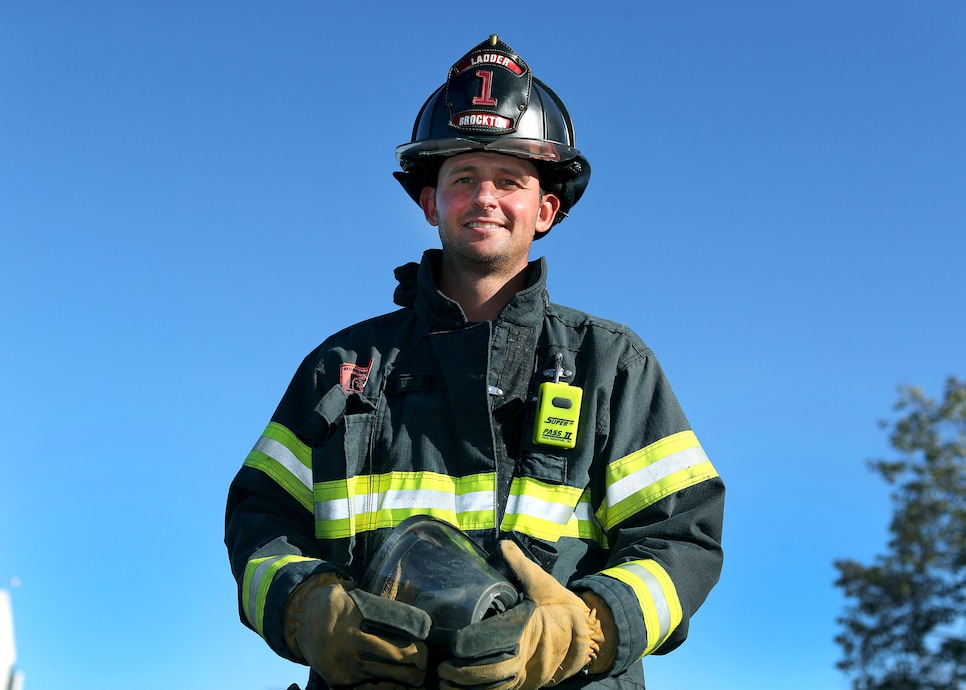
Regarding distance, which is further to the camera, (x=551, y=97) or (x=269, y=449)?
(x=551, y=97)

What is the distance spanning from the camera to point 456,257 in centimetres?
395

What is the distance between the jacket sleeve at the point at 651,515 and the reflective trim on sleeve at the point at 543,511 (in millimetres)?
114

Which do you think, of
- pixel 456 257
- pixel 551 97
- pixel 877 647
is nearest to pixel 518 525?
pixel 456 257

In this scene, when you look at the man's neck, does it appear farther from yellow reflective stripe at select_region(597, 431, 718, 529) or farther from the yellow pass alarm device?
yellow reflective stripe at select_region(597, 431, 718, 529)

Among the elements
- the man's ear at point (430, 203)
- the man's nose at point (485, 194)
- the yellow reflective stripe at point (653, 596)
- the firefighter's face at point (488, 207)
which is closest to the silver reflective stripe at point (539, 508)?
the yellow reflective stripe at point (653, 596)

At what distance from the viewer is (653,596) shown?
3.09 metres

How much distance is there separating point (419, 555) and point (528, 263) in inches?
58.8

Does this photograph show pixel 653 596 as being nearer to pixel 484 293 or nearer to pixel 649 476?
pixel 649 476

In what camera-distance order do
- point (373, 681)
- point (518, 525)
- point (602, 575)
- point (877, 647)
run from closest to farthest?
point (373, 681)
point (602, 575)
point (518, 525)
point (877, 647)

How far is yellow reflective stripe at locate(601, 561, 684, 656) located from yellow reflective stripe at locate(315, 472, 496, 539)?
18.6 inches

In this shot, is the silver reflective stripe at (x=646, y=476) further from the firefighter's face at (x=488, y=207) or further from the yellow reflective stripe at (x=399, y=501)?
the firefighter's face at (x=488, y=207)

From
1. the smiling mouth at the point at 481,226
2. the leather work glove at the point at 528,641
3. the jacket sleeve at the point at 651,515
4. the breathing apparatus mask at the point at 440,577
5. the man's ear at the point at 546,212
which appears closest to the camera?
the leather work glove at the point at 528,641

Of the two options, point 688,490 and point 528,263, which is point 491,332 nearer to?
point 528,263

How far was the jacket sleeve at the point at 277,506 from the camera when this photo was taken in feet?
10.7
